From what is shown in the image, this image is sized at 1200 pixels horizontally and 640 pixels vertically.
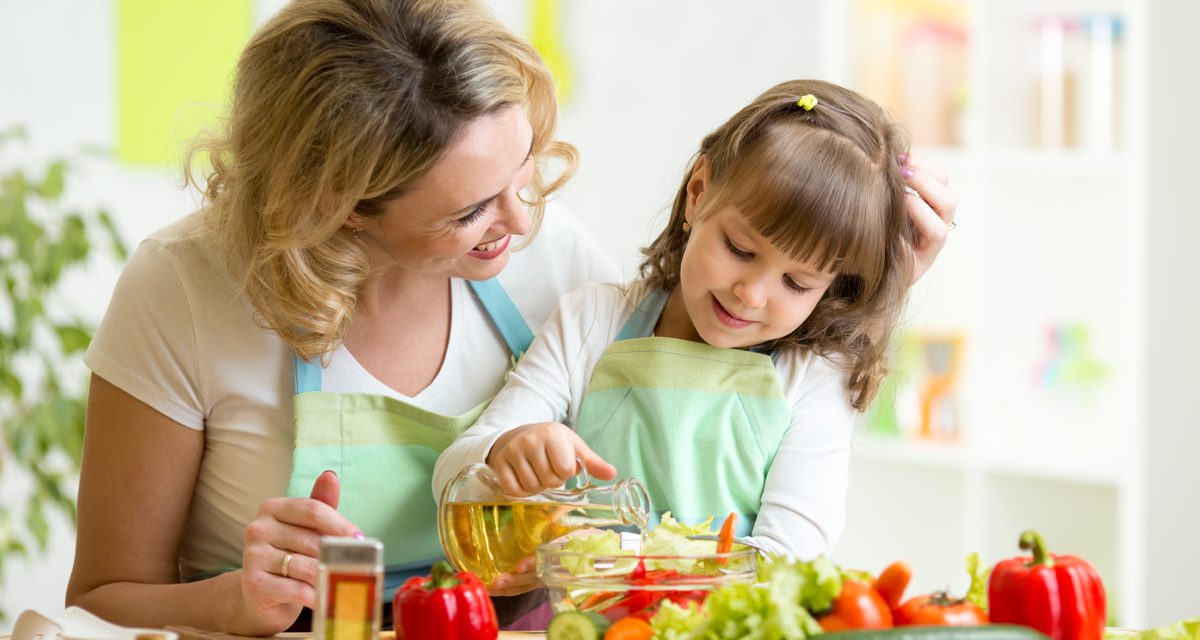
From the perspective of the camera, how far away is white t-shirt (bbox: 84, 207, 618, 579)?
4.91ft

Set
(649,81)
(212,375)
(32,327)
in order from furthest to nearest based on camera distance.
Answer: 1. (649,81)
2. (32,327)
3. (212,375)

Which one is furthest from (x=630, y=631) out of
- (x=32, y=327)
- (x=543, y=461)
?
(x=32, y=327)

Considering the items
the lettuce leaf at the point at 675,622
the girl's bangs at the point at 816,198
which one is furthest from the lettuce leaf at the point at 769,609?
the girl's bangs at the point at 816,198

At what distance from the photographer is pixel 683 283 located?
4.91 feet

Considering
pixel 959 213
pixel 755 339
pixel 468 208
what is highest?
pixel 959 213

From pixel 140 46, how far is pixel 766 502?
2.14 meters

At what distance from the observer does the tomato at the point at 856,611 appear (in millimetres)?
1002

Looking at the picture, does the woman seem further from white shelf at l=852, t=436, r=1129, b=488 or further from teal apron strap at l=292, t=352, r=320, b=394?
white shelf at l=852, t=436, r=1129, b=488

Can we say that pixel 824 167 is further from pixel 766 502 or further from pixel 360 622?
pixel 360 622

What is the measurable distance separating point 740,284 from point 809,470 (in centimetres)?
24

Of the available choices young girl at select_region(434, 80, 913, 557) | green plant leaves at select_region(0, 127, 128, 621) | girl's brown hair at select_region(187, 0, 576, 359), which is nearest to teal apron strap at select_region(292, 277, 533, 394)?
young girl at select_region(434, 80, 913, 557)

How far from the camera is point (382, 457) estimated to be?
1.53 metres

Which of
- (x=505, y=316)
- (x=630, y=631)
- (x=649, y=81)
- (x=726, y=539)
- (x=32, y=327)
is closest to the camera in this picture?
(x=630, y=631)

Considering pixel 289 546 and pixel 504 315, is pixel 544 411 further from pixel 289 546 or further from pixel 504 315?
pixel 289 546
